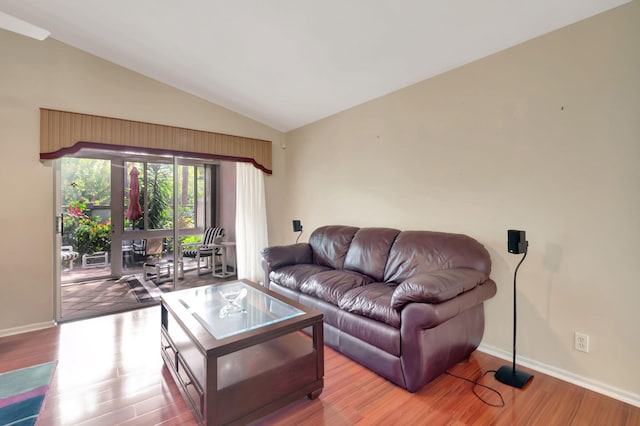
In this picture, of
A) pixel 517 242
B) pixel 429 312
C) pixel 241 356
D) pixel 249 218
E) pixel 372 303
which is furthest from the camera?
pixel 249 218

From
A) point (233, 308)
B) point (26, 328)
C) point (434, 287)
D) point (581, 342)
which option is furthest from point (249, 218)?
point (581, 342)

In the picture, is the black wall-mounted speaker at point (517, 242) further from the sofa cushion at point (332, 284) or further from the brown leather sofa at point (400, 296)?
the sofa cushion at point (332, 284)

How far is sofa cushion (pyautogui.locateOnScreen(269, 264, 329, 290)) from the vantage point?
9.86ft

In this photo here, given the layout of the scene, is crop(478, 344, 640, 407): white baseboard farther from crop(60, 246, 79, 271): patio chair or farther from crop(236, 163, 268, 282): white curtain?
crop(60, 246, 79, 271): patio chair

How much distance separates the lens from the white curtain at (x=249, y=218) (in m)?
4.62

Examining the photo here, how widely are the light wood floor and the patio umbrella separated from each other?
1.88m

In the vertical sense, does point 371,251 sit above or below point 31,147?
below

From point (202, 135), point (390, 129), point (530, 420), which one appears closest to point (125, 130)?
point (202, 135)

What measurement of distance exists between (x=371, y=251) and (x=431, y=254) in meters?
0.65

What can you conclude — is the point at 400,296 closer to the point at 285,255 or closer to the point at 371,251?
the point at 371,251

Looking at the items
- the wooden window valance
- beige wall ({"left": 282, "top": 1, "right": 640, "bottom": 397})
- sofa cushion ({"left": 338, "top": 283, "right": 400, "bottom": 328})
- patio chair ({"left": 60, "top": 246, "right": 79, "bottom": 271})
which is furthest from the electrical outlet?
patio chair ({"left": 60, "top": 246, "right": 79, "bottom": 271})

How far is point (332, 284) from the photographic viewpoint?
2.62 metres

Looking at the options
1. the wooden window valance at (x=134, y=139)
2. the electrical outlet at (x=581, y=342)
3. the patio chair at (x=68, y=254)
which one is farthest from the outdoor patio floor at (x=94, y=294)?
the electrical outlet at (x=581, y=342)

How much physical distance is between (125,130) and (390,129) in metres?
3.14
